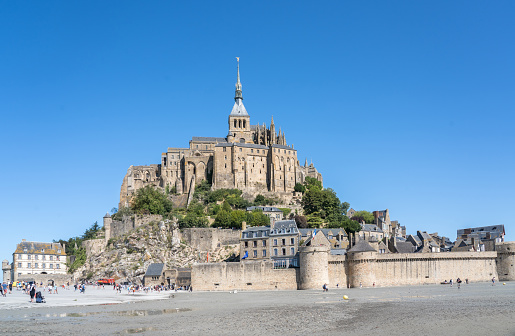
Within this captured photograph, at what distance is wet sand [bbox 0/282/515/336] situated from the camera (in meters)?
26.7

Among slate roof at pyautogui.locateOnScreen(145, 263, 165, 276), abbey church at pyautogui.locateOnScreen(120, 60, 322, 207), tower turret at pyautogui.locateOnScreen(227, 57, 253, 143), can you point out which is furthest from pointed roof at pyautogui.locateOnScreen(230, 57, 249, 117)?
slate roof at pyautogui.locateOnScreen(145, 263, 165, 276)

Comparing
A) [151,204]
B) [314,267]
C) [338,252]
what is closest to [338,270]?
[314,267]

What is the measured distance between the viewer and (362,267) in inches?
2362

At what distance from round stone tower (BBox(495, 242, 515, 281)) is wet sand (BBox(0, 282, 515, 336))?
22.9m

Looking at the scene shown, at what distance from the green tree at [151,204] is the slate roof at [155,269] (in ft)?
62.8

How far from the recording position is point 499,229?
3755 inches

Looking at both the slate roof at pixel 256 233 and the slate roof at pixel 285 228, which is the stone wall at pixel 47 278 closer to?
the slate roof at pixel 256 233

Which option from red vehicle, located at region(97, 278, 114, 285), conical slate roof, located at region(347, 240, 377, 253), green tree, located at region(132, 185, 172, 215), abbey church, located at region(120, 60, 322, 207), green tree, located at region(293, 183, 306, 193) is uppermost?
abbey church, located at region(120, 60, 322, 207)

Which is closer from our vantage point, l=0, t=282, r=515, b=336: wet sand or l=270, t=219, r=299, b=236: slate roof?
l=0, t=282, r=515, b=336: wet sand

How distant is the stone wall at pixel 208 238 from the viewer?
78125 mm

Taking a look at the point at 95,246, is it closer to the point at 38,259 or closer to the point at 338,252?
the point at 38,259

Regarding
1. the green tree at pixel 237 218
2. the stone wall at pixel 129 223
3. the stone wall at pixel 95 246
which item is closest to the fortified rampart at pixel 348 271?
the green tree at pixel 237 218

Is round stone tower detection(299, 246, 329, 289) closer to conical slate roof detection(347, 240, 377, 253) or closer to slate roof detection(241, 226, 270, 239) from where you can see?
conical slate roof detection(347, 240, 377, 253)

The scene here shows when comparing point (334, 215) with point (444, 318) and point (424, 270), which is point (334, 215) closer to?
point (424, 270)
